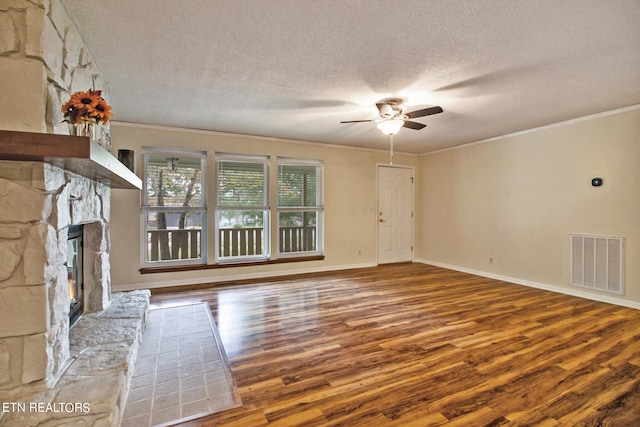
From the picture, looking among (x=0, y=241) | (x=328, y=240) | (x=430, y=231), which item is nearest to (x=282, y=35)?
(x=0, y=241)

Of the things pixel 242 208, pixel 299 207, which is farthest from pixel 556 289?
pixel 242 208

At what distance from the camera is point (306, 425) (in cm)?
159

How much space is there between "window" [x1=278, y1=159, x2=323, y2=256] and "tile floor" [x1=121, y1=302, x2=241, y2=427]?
2464 mm

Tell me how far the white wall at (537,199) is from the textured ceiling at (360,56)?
1.66 ft

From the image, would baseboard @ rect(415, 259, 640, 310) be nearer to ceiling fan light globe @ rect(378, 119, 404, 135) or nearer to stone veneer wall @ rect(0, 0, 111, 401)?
ceiling fan light globe @ rect(378, 119, 404, 135)

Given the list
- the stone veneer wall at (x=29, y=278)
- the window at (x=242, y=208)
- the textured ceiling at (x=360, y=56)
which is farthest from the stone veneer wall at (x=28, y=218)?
the window at (x=242, y=208)

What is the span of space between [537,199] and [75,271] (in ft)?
18.6

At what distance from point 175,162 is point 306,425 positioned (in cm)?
406

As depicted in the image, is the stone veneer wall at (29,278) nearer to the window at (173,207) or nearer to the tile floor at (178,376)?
the tile floor at (178,376)

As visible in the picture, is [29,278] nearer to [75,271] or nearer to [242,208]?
[75,271]

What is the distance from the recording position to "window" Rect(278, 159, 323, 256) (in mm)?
5207

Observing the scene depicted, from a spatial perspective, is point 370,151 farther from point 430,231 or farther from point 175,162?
point 175,162

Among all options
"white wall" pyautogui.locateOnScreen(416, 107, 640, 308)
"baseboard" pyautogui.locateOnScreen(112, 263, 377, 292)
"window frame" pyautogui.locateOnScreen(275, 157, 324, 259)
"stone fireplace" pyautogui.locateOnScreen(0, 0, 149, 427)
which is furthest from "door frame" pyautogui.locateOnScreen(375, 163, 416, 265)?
"stone fireplace" pyautogui.locateOnScreen(0, 0, 149, 427)

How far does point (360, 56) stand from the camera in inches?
91.8
